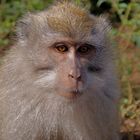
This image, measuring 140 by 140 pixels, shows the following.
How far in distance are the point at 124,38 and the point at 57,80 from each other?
2624mm

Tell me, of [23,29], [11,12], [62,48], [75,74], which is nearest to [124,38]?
[11,12]

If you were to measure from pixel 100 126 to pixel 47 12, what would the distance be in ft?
3.30

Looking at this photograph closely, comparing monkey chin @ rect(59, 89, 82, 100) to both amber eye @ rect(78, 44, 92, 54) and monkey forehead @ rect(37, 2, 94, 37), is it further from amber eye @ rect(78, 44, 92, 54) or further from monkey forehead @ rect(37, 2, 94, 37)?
monkey forehead @ rect(37, 2, 94, 37)

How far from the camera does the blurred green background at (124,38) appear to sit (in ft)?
21.3

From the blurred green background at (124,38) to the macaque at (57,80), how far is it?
405 mm

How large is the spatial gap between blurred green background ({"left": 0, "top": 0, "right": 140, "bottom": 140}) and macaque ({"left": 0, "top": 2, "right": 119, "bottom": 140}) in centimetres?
40

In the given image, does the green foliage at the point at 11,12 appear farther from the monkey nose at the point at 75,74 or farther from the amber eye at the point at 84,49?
the monkey nose at the point at 75,74

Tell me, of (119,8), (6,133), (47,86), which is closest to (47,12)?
(47,86)

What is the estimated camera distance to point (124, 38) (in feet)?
23.8

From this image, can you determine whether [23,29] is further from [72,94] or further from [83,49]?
[72,94]

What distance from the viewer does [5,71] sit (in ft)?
17.0

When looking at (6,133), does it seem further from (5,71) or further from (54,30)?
(54,30)

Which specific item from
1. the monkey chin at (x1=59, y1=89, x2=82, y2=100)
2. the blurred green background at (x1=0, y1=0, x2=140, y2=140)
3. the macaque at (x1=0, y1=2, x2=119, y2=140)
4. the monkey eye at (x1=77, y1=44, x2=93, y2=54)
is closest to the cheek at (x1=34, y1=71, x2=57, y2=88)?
the macaque at (x1=0, y1=2, x2=119, y2=140)

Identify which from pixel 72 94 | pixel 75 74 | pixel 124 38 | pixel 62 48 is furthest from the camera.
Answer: pixel 124 38
